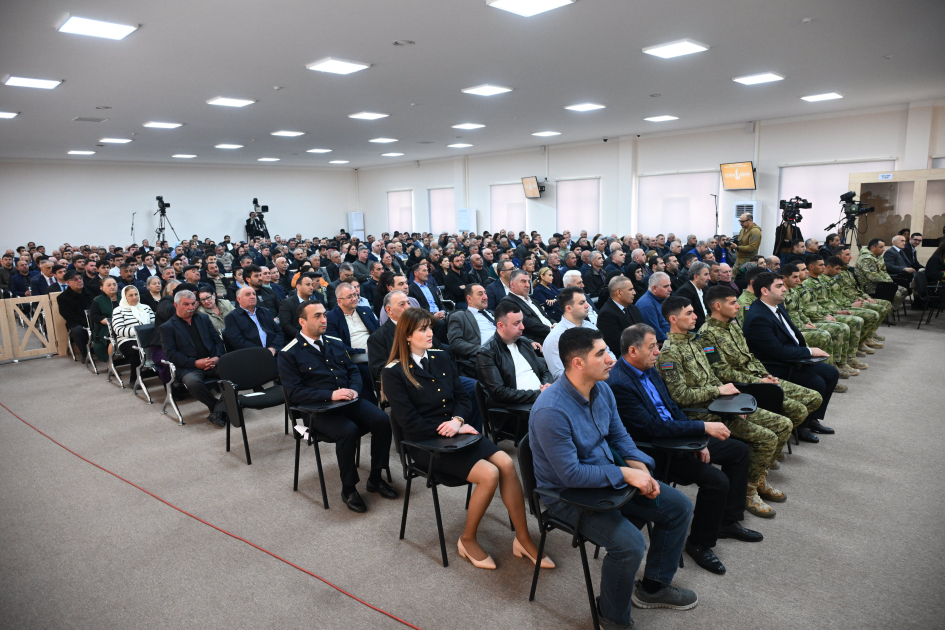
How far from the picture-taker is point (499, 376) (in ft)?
11.2

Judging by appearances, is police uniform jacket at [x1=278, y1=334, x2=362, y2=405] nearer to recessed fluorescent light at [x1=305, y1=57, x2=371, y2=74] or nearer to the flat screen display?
recessed fluorescent light at [x1=305, y1=57, x2=371, y2=74]

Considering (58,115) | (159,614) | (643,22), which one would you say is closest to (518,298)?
(643,22)

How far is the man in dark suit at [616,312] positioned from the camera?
14.9 feet

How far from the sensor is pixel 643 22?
17.3 feet

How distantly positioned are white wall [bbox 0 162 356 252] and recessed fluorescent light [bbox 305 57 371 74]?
13.2 meters

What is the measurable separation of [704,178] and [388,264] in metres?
8.70

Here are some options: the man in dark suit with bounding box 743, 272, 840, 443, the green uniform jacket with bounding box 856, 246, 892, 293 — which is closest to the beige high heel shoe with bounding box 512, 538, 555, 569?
the man in dark suit with bounding box 743, 272, 840, 443

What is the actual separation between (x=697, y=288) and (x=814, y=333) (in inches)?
43.6

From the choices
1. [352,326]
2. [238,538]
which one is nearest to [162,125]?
[352,326]

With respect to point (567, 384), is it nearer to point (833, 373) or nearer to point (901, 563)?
point (901, 563)

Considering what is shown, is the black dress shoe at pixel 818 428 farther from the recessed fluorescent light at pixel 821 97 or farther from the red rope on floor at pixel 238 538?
the recessed fluorescent light at pixel 821 97

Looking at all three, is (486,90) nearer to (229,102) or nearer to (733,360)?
(229,102)

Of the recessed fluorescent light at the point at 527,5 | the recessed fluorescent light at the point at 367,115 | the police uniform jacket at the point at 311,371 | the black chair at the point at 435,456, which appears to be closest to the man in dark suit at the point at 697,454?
the black chair at the point at 435,456

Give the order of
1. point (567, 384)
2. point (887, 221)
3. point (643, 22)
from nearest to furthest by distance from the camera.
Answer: point (567, 384)
point (643, 22)
point (887, 221)
